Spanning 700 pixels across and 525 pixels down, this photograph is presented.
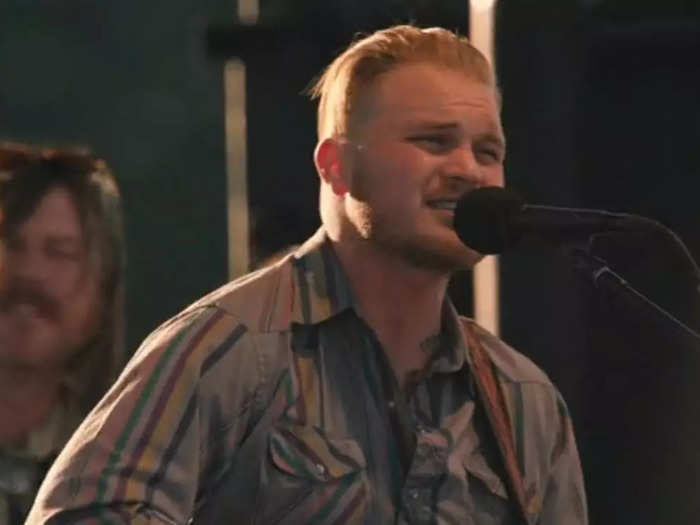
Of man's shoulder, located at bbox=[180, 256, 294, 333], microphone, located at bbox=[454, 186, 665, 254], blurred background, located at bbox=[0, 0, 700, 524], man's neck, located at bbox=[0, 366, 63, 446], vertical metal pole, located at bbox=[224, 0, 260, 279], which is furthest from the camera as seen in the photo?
vertical metal pole, located at bbox=[224, 0, 260, 279]

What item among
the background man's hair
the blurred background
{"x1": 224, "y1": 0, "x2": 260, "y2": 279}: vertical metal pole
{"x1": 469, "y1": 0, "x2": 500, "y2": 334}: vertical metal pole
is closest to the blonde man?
the background man's hair

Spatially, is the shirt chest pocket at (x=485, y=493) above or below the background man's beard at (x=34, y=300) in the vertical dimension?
below

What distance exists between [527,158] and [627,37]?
0.39 m

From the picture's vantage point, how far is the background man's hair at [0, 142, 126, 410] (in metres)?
3.51

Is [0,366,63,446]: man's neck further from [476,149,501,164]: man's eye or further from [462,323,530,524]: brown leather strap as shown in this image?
[476,149,501,164]: man's eye

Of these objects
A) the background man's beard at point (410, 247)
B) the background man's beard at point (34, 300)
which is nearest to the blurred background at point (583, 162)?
the background man's beard at point (34, 300)

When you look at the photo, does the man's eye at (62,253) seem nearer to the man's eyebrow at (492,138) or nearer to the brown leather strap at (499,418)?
the brown leather strap at (499,418)

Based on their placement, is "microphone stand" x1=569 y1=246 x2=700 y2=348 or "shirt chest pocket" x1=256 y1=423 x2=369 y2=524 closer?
"microphone stand" x1=569 y1=246 x2=700 y2=348

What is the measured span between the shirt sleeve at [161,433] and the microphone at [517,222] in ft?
1.13

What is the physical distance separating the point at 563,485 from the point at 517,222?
548mm

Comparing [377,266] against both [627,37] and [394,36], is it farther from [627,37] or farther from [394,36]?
[627,37]

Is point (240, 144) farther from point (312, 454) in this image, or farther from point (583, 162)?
point (312, 454)

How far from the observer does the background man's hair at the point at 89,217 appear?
11.5 ft

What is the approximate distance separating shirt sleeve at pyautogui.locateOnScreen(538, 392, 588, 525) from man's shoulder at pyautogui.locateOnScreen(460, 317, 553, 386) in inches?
1.9
